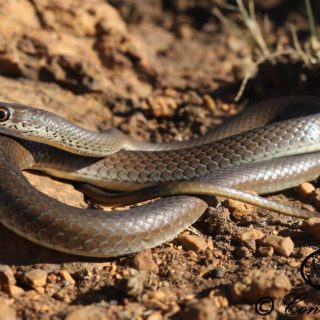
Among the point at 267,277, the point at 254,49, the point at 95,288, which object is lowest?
the point at 95,288

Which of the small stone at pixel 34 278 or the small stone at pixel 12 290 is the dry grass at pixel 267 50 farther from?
the small stone at pixel 12 290

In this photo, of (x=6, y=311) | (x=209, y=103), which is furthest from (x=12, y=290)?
(x=209, y=103)

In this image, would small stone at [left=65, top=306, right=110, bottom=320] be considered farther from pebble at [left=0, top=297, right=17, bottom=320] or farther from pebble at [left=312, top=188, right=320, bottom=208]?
pebble at [left=312, top=188, right=320, bottom=208]

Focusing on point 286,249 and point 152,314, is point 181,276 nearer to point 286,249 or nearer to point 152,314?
point 152,314

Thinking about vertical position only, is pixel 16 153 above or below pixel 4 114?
below

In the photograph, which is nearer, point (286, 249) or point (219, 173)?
point (286, 249)

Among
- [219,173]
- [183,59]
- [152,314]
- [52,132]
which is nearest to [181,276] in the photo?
[152,314]

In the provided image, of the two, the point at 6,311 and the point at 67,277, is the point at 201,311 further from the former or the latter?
the point at 6,311
